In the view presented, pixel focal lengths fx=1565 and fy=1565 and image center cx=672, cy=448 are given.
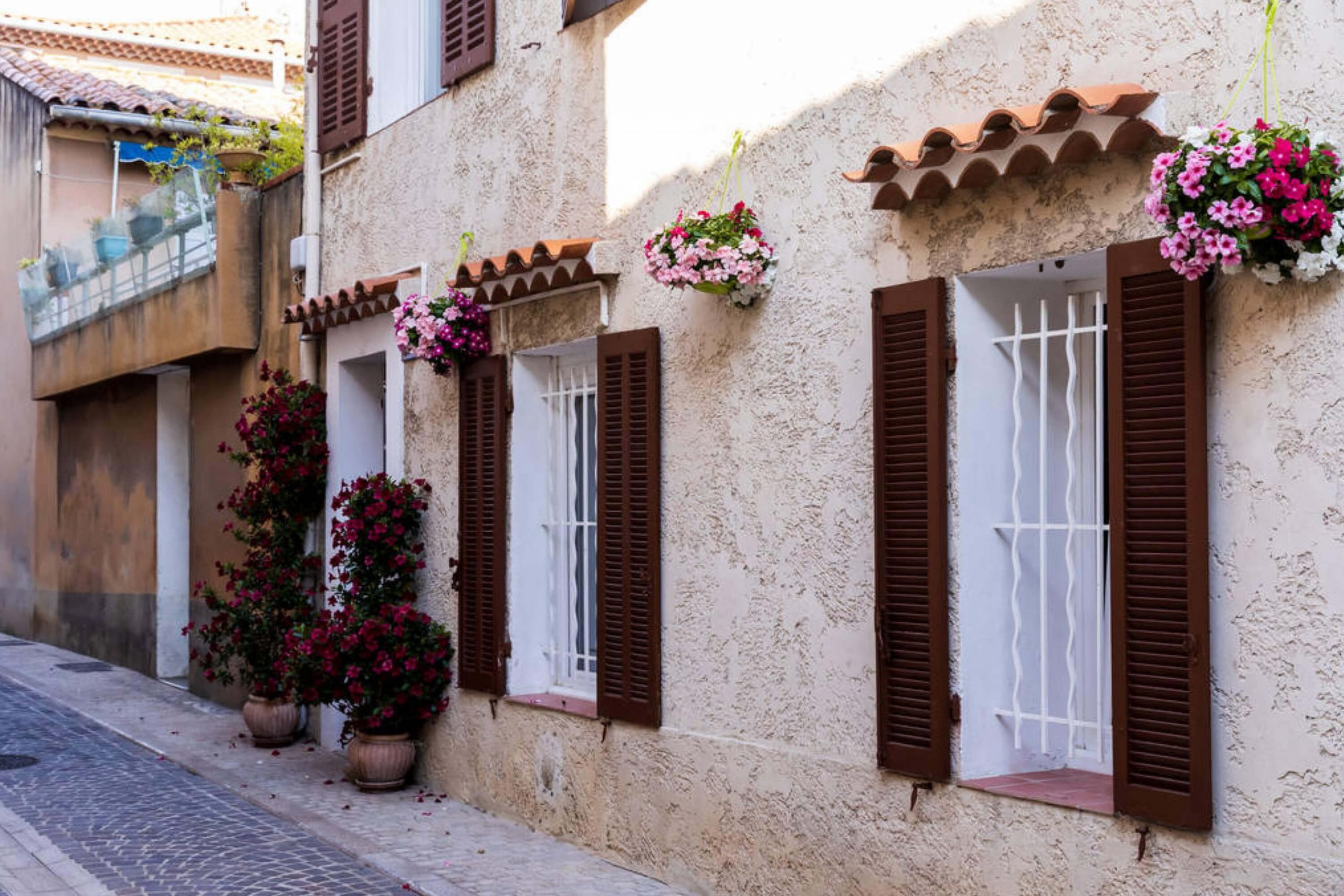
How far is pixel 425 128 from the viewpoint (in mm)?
9898

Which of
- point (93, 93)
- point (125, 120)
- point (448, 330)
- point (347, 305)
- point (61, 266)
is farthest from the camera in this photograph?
point (93, 93)

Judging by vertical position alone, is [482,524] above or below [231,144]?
below

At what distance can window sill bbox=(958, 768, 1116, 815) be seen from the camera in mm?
5215

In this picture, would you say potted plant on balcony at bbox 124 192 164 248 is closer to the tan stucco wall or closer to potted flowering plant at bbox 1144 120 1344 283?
the tan stucco wall

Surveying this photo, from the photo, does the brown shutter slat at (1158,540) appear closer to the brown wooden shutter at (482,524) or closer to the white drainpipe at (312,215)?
the brown wooden shutter at (482,524)

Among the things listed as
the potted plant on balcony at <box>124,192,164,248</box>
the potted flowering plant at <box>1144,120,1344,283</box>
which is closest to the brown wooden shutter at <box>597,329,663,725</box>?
the potted flowering plant at <box>1144,120,1344,283</box>

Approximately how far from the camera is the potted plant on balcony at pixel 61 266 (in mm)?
16516

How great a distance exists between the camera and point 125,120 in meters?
18.9

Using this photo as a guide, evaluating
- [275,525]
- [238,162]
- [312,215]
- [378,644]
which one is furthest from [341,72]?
[378,644]

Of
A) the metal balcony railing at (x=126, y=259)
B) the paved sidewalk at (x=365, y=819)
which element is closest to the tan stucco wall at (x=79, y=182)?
the metal balcony railing at (x=126, y=259)

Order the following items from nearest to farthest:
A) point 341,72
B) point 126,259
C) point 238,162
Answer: point 341,72 → point 238,162 → point 126,259

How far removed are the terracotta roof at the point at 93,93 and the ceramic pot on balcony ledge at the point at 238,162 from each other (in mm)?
5909

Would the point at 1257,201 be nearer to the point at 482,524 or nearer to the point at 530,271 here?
the point at 530,271

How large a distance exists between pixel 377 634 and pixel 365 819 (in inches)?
41.3
